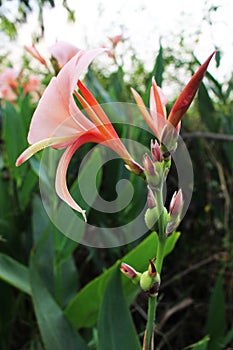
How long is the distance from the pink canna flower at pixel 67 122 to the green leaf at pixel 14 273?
0.42 metres

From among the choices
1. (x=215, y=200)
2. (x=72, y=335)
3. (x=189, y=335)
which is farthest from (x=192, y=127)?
(x=72, y=335)

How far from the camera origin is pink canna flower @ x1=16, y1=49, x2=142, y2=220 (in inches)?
14.6

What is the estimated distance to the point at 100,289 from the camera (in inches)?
28.4

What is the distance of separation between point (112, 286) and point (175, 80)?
1024 millimetres

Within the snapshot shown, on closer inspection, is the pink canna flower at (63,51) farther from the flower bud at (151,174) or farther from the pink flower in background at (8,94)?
the pink flower in background at (8,94)

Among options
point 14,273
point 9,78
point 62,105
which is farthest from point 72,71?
point 9,78

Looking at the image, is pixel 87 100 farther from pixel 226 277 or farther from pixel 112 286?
pixel 226 277

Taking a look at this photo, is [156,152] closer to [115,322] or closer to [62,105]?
[62,105]

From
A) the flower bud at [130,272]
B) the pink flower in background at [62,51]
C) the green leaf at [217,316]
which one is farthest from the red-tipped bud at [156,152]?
the green leaf at [217,316]

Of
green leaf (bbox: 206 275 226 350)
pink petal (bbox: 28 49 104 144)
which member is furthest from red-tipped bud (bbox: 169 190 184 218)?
green leaf (bbox: 206 275 226 350)

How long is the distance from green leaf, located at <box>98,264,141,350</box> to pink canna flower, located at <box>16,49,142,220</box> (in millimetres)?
231

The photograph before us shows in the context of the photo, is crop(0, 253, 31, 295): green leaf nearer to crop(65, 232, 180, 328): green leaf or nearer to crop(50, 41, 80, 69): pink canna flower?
crop(65, 232, 180, 328): green leaf

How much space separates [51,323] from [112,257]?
1.08ft

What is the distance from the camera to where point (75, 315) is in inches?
30.0
